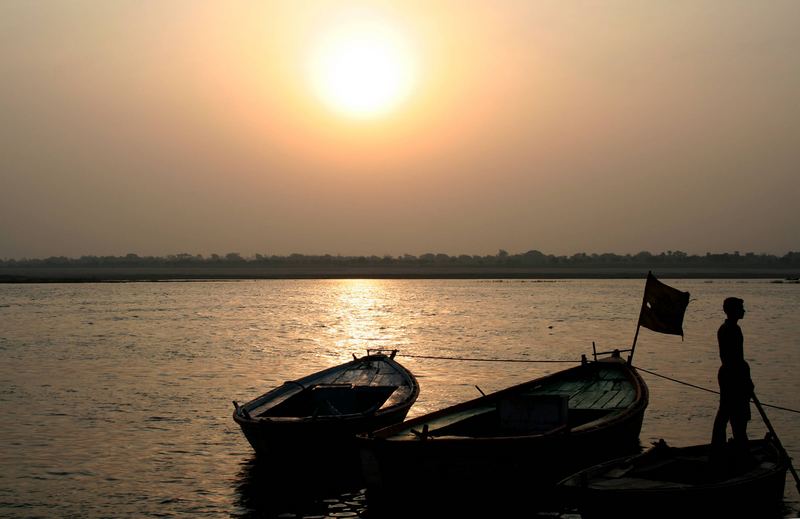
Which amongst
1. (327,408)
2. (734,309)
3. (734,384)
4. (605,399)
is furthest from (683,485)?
(327,408)

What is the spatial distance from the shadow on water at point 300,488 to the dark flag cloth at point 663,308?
6.40 meters

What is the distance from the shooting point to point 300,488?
50.5 feet

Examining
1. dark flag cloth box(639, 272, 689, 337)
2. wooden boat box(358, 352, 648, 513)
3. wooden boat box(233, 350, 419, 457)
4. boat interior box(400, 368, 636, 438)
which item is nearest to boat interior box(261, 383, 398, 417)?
wooden boat box(233, 350, 419, 457)

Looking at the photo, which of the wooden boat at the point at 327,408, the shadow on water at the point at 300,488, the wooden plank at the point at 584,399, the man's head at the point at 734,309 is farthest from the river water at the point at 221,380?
the man's head at the point at 734,309

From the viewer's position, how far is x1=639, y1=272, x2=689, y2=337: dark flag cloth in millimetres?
16797

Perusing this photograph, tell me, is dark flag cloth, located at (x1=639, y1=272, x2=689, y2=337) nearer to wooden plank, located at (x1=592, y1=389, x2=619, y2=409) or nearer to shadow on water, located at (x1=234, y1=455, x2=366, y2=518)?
wooden plank, located at (x1=592, y1=389, x2=619, y2=409)

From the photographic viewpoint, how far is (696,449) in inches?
543

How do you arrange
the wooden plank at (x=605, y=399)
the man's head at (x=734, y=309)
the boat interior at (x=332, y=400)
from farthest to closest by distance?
the boat interior at (x=332, y=400)
the wooden plank at (x=605, y=399)
the man's head at (x=734, y=309)

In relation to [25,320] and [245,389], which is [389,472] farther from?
[25,320]

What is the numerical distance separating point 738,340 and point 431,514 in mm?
5408

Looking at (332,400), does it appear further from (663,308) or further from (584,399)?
(663,308)

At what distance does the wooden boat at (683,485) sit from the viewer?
11391mm

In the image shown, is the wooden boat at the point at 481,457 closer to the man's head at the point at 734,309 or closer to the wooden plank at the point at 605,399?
the wooden plank at the point at 605,399

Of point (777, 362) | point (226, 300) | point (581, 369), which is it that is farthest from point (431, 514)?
point (226, 300)
